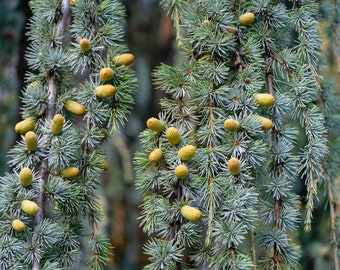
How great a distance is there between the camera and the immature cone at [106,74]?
1.00 metres

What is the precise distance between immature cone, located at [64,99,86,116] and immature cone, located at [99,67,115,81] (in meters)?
0.06

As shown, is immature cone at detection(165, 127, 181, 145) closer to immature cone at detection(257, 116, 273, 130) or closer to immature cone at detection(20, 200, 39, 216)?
immature cone at detection(257, 116, 273, 130)

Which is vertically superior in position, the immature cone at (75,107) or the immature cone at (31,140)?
the immature cone at (75,107)

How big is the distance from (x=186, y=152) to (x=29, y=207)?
0.27m

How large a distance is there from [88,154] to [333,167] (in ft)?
1.98

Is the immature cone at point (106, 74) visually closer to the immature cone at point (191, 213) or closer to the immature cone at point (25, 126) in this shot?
the immature cone at point (25, 126)

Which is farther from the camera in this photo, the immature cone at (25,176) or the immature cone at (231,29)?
the immature cone at (231,29)

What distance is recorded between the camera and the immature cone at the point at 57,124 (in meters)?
0.95

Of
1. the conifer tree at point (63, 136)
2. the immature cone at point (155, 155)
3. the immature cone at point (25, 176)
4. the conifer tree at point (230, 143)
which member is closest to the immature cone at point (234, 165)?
the conifer tree at point (230, 143)

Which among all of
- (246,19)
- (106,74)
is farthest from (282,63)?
(106,74)

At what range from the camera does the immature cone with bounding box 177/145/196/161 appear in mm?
923

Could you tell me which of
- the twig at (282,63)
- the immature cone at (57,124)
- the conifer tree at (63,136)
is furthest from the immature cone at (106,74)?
the twig at (282,63)

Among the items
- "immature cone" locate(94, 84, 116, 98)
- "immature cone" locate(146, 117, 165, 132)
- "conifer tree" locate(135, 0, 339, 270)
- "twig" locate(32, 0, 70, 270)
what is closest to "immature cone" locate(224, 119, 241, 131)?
"conifer tree" locate(135, 0, 339, 270)

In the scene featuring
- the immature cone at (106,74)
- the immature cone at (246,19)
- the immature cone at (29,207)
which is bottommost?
the immature cone at (29,207)
